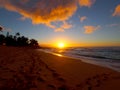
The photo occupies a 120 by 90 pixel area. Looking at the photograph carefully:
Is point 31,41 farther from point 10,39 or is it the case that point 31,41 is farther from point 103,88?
point 103,88

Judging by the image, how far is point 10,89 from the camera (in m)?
3.46

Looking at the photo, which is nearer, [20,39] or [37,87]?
Result: [37,87]

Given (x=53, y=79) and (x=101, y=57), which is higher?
(x=53, y=79)

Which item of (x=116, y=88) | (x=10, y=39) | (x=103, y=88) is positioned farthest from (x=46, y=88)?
(x=10, y=39)

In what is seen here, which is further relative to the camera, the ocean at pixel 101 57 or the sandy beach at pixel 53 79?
→ the ocean at pixel 101 57

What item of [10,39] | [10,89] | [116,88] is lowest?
[116,88]

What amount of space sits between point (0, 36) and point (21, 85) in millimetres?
77980

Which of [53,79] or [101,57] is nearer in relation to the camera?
[53,79]

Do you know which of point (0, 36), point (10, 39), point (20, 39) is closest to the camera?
point (0, 36)

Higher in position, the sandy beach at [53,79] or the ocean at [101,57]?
the sandy beach at [53,79]

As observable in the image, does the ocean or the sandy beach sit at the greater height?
the sandy beach

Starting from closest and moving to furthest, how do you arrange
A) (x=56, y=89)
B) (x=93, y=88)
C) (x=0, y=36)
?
(x=56, y=89) → (x=93, y=88) → (x=0, y=36)

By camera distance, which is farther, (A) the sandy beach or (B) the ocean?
(B) the ocean

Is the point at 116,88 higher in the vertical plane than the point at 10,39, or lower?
lower
